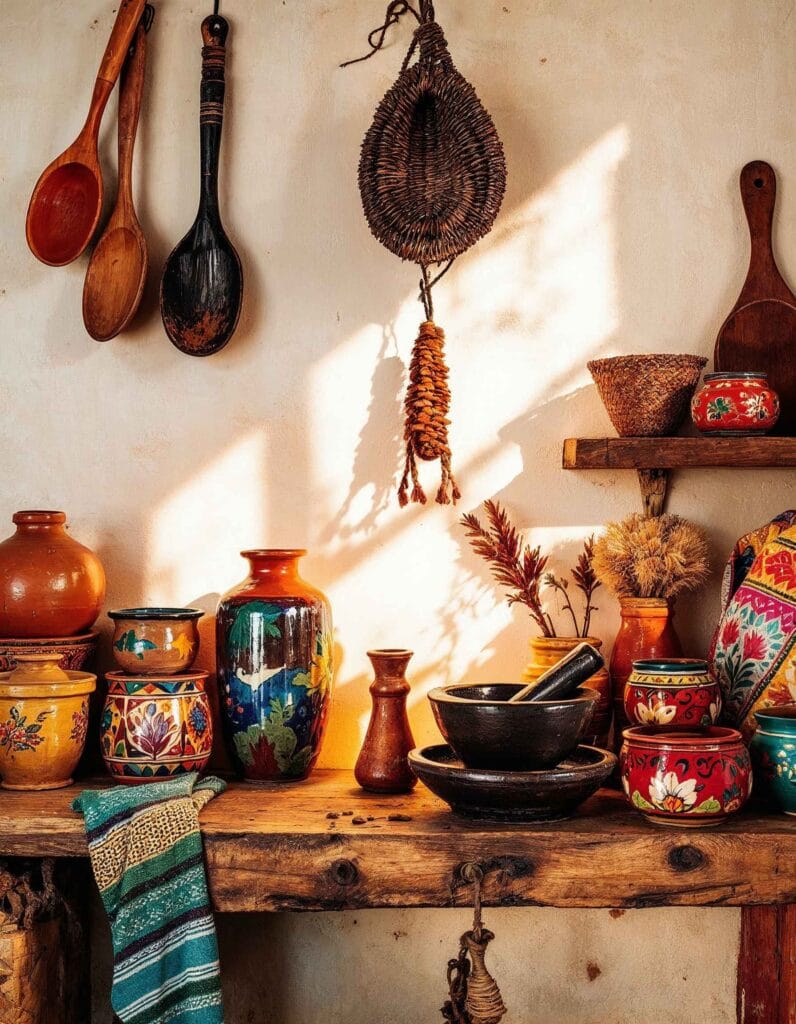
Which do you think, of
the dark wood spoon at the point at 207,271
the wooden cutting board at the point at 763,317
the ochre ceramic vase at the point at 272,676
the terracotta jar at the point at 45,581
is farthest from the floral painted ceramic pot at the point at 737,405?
the terracotta jar at the point at 45,581

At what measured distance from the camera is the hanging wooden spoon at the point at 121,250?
5.96 feet

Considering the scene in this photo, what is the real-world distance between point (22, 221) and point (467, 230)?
84cm

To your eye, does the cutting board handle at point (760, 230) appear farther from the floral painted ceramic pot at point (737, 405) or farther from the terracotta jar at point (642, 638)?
the terracotta jar at point (642, 638)

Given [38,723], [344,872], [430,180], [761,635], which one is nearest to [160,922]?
[344,872]

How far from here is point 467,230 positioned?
1.69 m

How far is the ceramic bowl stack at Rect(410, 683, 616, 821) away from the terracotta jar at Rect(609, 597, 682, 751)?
229 mm

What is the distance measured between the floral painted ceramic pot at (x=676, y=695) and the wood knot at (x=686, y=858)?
7.2 inches

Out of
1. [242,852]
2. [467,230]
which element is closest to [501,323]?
[467,230]

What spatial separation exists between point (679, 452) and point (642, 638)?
1.01ft

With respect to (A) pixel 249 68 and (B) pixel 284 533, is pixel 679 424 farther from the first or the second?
(A) pixel 249 68

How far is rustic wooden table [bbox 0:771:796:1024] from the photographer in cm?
137

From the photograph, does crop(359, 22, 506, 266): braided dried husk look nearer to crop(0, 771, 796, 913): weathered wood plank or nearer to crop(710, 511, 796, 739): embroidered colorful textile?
crop(710, 511, 796, 739): embroidered colorful textile

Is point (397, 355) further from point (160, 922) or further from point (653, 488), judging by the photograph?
point (160, 922)

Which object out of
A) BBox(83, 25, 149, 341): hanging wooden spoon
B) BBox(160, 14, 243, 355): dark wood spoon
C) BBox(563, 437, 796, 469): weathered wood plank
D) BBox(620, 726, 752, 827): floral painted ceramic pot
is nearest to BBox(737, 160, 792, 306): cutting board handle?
BBox(563, 437, 796, 469): weathered wood plank
